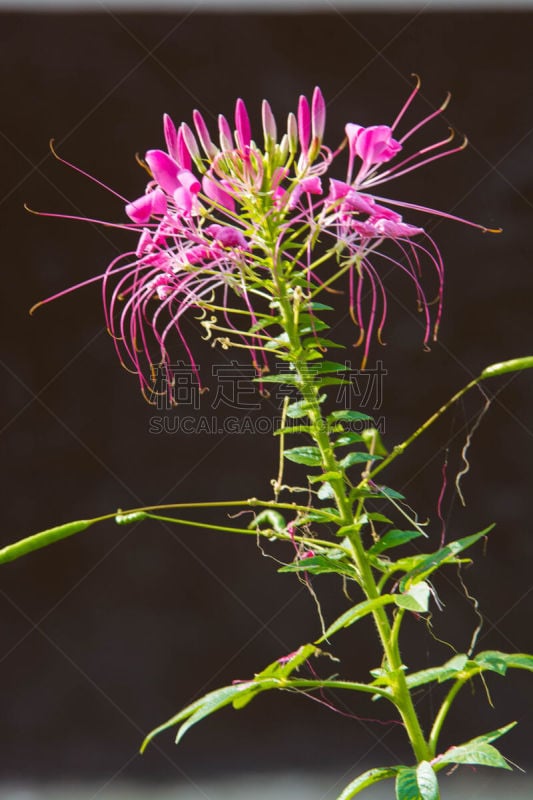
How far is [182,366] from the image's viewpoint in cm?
193

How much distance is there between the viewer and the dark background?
1944 mm

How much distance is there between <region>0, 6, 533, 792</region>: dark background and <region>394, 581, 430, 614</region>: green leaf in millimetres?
1199

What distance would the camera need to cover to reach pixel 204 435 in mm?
1979

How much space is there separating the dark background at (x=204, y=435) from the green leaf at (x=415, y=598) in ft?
3.93

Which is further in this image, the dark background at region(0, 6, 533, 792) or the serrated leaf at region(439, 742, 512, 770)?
the dark background at region(0, 6, 533, 792)

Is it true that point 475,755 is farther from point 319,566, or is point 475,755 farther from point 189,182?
point 189,182

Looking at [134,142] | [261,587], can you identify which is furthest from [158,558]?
[134,142]

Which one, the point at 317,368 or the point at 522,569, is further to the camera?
the point at 522,569

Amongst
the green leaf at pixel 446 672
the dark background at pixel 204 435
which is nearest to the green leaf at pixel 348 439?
the green leaf at pixel 446 672

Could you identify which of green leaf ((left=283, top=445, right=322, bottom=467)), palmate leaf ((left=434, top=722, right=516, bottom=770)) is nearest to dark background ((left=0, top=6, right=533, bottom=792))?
green leaf ((left=283, top=445, right=322, bottom=467))

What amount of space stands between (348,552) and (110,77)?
150 centimetres

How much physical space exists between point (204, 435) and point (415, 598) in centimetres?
127

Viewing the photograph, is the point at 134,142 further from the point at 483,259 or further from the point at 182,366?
the point at 483,259

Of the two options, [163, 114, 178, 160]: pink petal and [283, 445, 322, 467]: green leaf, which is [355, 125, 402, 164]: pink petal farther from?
[283, 445, 322, 467]: green leaf
